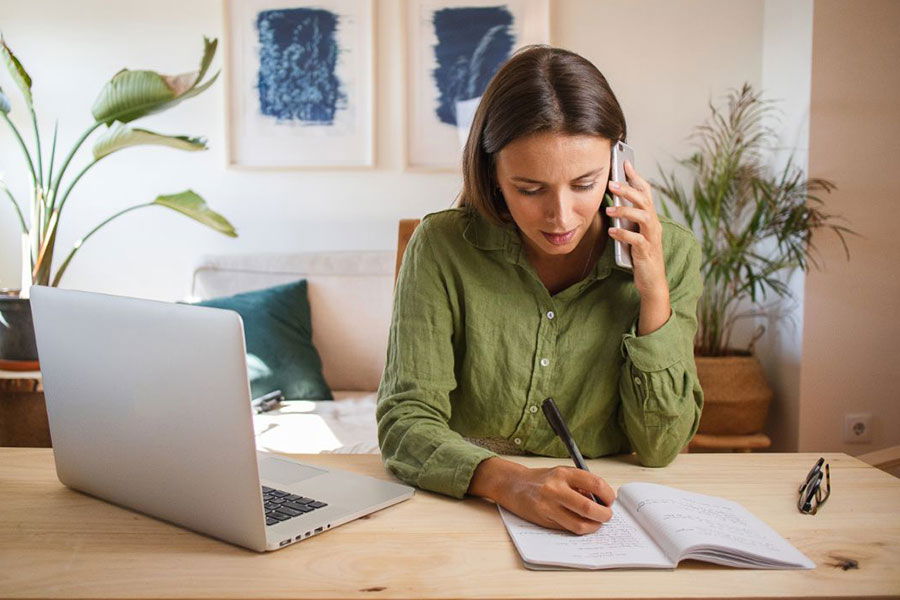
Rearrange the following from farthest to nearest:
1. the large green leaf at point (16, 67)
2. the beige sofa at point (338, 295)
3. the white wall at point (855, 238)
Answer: the beige sofa at point (338, 295) → the white wall at point (855, 238) → the large green leaf at point (16, 67)

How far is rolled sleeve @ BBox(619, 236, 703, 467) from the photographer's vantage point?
1211 mm

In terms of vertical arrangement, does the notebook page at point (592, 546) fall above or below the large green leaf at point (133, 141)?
below

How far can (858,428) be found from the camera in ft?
9.68

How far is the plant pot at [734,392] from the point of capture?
9.45 ft

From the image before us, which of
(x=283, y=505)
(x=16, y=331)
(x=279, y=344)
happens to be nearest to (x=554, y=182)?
(x=283, y=505)

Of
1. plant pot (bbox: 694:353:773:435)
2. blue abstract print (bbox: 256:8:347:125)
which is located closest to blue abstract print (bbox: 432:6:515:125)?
blue abstract print (bbox: 256:8:347:125)

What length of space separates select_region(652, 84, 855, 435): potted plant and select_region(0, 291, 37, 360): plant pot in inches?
81.5

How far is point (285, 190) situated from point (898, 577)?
275 cm

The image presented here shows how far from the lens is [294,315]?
113 inches

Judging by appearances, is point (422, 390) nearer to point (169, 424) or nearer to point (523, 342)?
point (523, 342)

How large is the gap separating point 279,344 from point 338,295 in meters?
0.31

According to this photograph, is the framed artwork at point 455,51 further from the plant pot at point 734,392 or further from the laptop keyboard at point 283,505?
the laptop keyboard at point 283,505

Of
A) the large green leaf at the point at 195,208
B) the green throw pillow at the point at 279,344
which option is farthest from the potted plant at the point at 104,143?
the green throw pillow at the point at 279,344

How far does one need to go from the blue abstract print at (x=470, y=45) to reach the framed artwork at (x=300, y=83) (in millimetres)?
258
